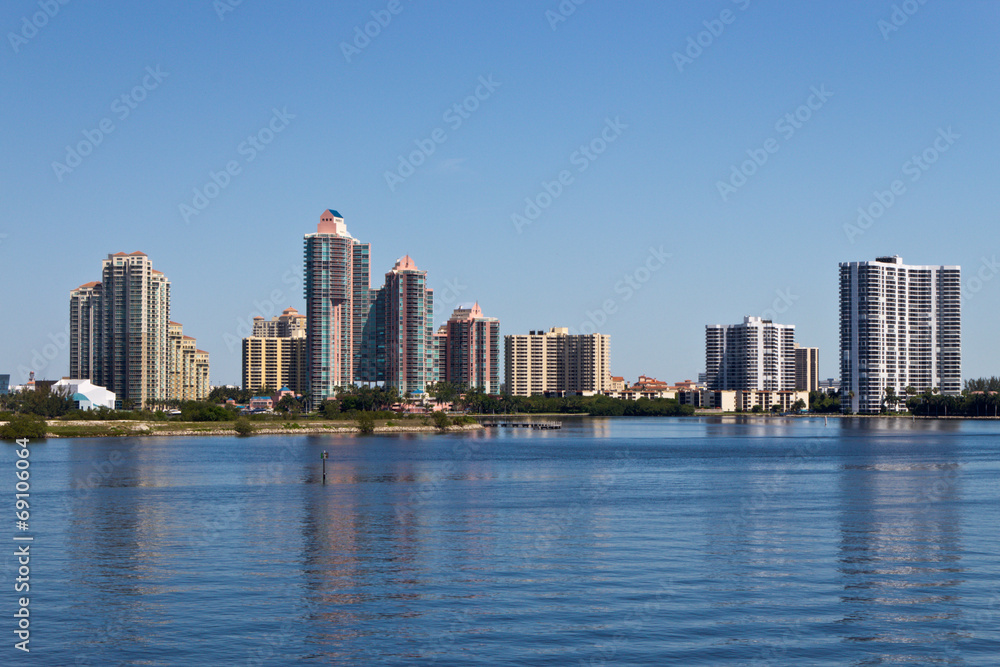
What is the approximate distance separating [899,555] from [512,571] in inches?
635

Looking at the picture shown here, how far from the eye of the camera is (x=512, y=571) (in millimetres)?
38938

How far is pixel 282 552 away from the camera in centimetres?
4338

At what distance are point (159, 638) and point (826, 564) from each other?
24.6 metres

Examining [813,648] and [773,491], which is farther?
[773,491]

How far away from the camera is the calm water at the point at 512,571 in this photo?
2872 centimetres

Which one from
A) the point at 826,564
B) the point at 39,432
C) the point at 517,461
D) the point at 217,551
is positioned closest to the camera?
the point at 826,564

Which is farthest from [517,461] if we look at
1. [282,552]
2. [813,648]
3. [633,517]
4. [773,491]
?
[813,648]

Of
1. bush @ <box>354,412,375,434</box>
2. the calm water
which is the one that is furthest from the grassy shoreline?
the calm water

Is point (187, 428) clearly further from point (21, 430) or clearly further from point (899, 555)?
point (899, 555)

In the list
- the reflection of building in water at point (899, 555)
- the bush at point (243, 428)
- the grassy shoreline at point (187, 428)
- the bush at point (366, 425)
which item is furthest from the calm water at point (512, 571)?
the bush at point (366, 425)

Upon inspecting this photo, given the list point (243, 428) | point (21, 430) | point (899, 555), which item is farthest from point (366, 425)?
point (899, 555)

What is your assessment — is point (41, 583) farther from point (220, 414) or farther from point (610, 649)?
point (220, 414)

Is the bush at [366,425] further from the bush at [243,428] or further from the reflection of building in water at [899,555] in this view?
the reflection of building in water at [899,555]

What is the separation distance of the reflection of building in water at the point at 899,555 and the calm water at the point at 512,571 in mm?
149
